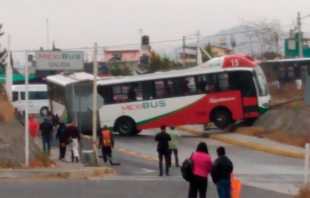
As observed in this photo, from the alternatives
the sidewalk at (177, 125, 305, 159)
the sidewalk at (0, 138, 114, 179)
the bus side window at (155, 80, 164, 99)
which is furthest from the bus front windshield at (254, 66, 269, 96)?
the sidewalk at (0, 138, 114, 179)

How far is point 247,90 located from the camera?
118 ft

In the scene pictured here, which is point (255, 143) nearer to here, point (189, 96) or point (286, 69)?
point (189, 96)

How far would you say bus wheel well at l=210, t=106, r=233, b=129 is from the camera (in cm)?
3603

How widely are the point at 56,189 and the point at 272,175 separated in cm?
→ 826

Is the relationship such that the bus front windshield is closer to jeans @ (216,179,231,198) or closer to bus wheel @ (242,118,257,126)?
bus wheel @ (242,118,257,126)

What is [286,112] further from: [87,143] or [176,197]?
[176,197]


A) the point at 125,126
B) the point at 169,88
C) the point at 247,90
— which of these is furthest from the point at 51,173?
the point at 247,90

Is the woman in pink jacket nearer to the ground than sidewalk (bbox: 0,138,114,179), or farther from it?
farther from it

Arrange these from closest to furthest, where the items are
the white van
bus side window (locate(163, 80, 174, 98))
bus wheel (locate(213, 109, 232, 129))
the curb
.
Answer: the curb → bus wheel (locate(213, 109, 232, 129)) → bus side window (locate(163, 80, 174, 98)) → the white van

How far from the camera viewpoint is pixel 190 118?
36.5 metres

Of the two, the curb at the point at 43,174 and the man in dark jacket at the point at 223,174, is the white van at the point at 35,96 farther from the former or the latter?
the man in dark jacket at the point at 223,174

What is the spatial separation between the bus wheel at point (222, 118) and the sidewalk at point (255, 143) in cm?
62

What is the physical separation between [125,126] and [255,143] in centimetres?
830

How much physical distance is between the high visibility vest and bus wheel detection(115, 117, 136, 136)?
11.9m
